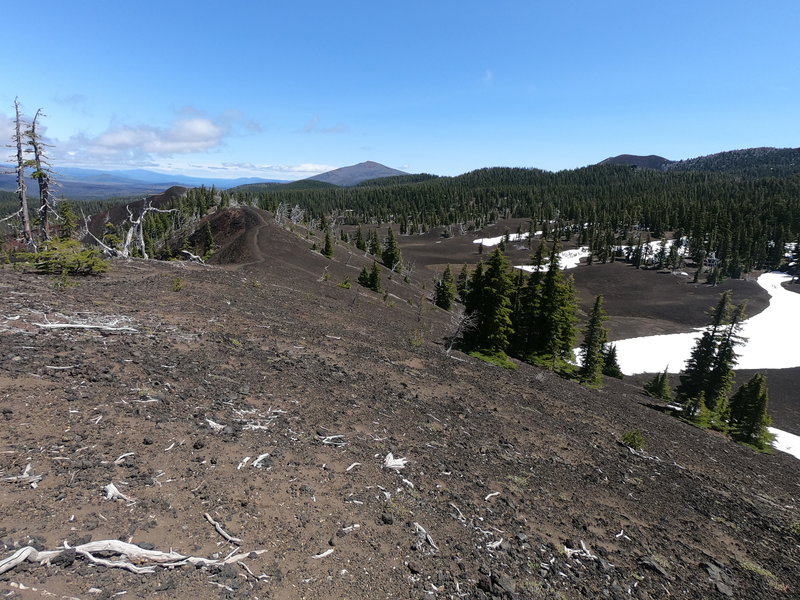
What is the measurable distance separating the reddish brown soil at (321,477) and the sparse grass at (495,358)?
881cm

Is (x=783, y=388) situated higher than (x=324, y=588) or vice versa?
(x=324, y=588)

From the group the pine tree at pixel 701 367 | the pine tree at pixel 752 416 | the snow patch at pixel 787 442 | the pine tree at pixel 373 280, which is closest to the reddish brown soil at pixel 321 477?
the pine tree at pixel 752 416

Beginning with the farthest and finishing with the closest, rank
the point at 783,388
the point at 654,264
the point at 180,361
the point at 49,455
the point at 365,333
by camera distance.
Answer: the point at 654,264
the point at 783,388
the point at 365,333
the point at 180,361
the point at 49,455

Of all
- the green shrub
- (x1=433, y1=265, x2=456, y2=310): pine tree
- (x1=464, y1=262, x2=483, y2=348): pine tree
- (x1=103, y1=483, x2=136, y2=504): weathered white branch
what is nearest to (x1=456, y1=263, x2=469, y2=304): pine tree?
(x1=433, y1=265, x2=456, y2=310): pine tree

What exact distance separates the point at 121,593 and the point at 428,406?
10348 mm

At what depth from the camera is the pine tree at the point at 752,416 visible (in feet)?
85.0

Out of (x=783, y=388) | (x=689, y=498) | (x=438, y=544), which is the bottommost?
(x=783, y=388)

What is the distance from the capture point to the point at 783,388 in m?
45.8

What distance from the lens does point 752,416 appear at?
26.3 metres

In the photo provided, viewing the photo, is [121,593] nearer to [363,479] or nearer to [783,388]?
[363,479]

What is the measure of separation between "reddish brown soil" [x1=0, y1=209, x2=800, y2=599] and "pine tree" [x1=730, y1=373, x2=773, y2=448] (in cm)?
915

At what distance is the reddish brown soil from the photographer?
5750 millimetres

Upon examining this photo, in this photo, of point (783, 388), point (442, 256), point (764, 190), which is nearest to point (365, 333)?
point (783, 388)

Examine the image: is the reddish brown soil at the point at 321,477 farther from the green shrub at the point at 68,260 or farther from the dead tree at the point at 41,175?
the dead tree at the point at 41,175
